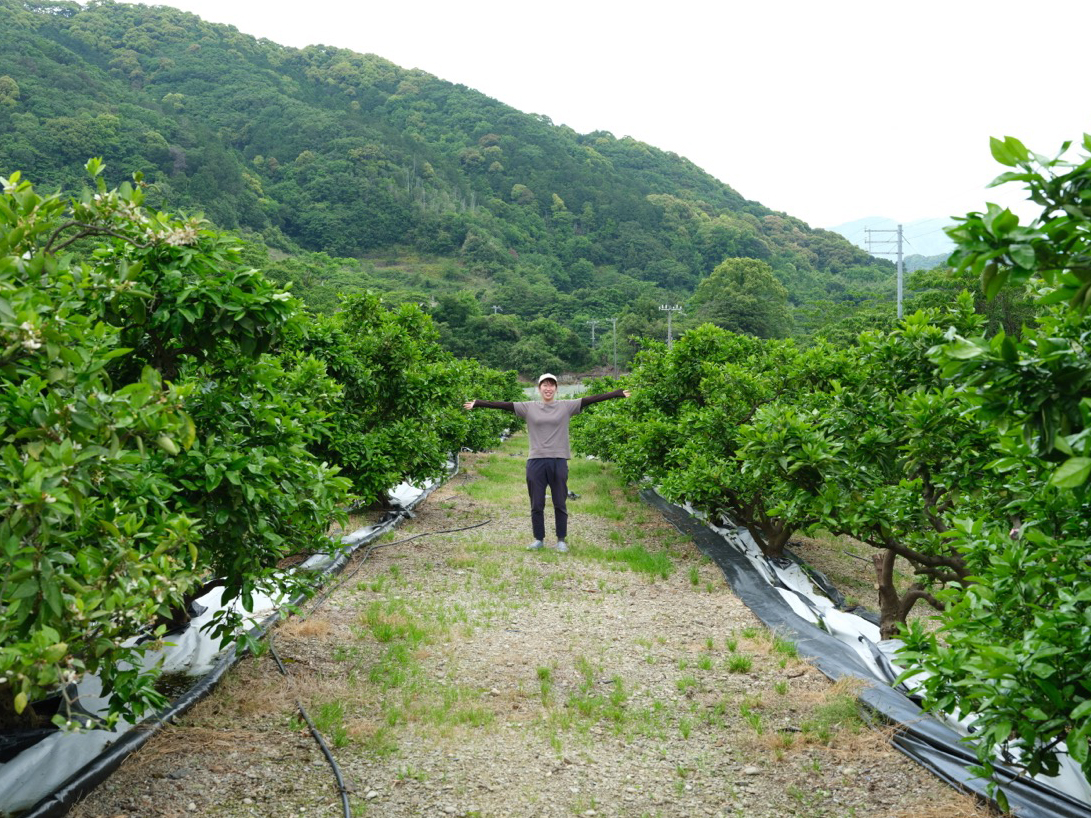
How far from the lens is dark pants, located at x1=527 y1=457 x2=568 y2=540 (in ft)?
31.7

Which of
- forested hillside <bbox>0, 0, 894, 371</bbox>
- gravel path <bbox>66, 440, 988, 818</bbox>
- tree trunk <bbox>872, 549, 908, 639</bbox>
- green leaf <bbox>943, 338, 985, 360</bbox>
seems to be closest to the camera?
green leaf <bbox>943, 338, 985, 360</bbox>

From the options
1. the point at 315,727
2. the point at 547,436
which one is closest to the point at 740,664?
the point at 315,727

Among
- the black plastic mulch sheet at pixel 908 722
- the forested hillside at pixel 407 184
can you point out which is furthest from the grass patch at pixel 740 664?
the forested hillside at pixel 407 184

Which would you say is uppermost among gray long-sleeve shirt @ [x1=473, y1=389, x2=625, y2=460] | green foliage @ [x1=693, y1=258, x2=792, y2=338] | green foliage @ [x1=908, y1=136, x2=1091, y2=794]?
green foliage @ [x1=908, y1=136, x2=1091, y2=794]

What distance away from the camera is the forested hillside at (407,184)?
62.6 metres

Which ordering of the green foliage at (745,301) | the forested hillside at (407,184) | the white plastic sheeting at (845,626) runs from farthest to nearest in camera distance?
the forested hillside at (407,184)
the green foliage at (745,301)
the white plastic sheeting at (845,626)

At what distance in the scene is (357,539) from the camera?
10141 millimetres

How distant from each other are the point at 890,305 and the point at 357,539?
3984 cm

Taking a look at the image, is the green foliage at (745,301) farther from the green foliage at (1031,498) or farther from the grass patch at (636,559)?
the green foliage at (1031,498)

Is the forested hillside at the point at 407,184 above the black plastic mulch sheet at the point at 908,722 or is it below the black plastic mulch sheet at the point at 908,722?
above

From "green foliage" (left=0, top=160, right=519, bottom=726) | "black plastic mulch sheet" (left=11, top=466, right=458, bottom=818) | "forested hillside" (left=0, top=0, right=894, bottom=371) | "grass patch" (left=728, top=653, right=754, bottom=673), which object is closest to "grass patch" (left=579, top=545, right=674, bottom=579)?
"grass patch" (left=728, top=653, right=754, bottom=673)

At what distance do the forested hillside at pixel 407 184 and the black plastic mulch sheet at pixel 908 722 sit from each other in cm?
4122

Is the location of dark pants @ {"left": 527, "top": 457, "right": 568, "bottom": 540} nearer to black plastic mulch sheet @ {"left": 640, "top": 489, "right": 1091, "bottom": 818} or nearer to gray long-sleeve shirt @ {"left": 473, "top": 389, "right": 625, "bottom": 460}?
gray long-sleeve shirt @ {"left": 473, "top": 389, "right": 625, "bottom": 460}

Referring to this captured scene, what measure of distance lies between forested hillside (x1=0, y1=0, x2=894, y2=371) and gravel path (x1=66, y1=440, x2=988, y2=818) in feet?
135
